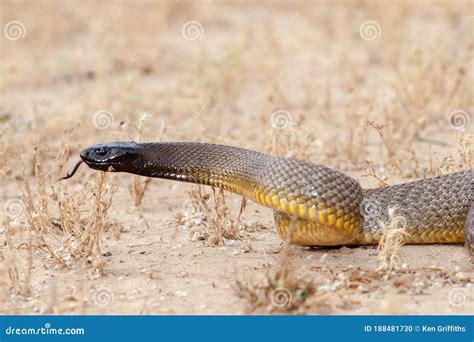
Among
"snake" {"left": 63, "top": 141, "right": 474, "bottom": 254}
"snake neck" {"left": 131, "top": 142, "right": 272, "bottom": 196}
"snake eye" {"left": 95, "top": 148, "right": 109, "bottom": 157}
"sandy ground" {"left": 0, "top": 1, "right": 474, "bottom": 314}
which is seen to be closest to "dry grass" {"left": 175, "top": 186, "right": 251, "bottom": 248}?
"sandy ground" {"left": 0, "top": 1, "right": 474, "bottom": 314}

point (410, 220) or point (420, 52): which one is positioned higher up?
point (420, 52)

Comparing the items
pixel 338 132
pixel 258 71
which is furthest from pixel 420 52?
pixel 258 71

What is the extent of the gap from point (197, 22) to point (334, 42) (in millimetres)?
3125

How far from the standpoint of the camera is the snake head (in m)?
6.65

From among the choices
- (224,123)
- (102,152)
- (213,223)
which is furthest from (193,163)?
(224,123)

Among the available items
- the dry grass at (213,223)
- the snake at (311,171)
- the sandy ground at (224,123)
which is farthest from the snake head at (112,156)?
the dry grass at (213,223)

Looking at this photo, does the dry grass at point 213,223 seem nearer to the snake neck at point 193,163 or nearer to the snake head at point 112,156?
the snake neck at point 193,163

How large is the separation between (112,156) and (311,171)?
1.61 meters

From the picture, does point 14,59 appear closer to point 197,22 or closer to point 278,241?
point 197,22

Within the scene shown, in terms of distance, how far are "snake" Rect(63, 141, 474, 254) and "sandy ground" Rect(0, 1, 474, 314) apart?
7.2 inches

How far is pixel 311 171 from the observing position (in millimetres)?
6238

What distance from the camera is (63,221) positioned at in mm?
6691

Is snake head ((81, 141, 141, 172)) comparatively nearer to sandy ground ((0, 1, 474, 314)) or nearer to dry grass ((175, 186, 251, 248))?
sandy ground ((0, 1, 474, 314))

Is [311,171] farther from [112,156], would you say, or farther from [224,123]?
[224,123]
